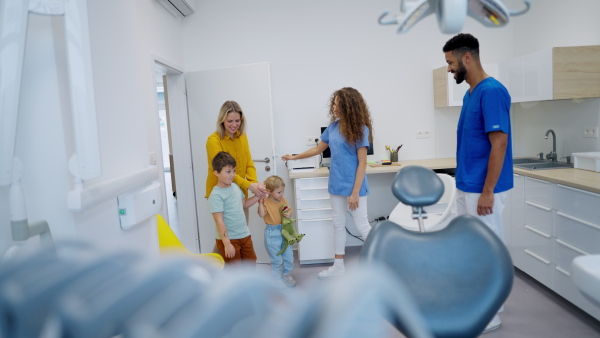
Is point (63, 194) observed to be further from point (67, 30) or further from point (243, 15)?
point (243, 15)

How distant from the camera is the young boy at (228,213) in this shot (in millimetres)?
2490

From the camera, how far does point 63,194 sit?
900 millimetres

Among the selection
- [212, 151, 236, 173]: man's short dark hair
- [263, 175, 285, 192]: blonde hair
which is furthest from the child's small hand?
[263, 175, 285, 192]: blonde hair

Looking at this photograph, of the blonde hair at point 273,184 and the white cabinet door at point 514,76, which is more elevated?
the white cabinet door at point 514,76

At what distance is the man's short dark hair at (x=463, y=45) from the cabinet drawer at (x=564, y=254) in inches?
50.4

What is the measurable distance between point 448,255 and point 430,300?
18 cm

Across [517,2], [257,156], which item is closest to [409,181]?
[257,156]

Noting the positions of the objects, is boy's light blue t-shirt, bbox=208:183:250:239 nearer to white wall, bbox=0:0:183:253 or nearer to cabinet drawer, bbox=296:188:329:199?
cabinet drawer, bbox=296:188:329:199

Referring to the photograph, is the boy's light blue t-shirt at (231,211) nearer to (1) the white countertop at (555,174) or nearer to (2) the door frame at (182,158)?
(1) the white countertop at (555,174)

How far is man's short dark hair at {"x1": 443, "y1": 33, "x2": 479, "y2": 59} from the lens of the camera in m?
2.16

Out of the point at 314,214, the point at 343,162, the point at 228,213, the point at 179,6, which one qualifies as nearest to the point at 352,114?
the point at 343,162

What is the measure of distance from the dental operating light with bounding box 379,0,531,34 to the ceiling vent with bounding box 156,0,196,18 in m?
2.71

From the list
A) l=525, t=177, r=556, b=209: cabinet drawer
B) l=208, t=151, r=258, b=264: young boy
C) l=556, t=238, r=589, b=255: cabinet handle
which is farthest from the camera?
l=525, t=177, r=556, b=209: cabinet drawer

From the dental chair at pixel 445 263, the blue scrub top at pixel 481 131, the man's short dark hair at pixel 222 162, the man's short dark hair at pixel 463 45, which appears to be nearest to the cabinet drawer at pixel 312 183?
the man's short dark hair at pixel 222 162
